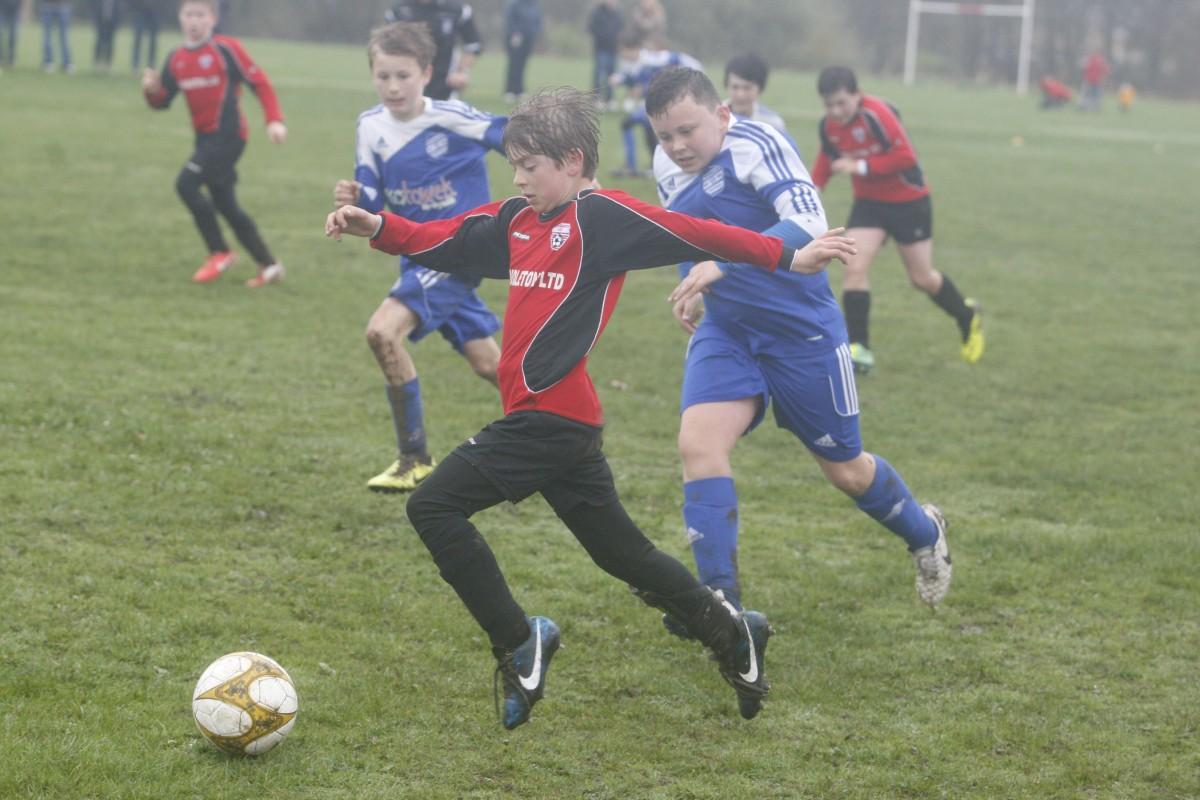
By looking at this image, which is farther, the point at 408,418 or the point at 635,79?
the point at 635,79

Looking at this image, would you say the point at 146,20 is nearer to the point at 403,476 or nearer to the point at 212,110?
the point at 212,110

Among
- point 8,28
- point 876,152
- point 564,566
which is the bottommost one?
point 564,566

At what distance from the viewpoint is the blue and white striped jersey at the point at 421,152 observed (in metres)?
6.69

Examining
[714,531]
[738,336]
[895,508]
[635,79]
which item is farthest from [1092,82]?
[714,531]

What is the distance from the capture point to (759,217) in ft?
16.9

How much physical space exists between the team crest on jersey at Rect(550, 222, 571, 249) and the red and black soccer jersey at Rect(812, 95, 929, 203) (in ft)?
16.3

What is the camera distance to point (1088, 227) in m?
16.0

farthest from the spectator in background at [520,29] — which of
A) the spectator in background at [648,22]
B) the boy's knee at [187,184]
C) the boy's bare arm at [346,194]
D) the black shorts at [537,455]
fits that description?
the black shorts at [537,455]

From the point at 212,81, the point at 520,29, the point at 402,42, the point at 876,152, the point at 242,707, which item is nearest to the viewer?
the point at 242,707

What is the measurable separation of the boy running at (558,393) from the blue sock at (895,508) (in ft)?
3.75

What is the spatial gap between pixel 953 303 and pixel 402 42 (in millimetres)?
4550

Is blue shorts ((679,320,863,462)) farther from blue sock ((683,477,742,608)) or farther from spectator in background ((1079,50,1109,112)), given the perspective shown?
spectator in background ((1079,50,1109,112))

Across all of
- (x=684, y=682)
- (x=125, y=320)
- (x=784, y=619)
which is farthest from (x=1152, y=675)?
(x=125, y=320)

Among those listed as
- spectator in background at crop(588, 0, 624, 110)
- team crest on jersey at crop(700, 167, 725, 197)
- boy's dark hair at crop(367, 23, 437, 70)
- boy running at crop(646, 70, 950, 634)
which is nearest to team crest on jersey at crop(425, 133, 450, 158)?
boy's dark hair at crop(367, 23, 437, 70)
